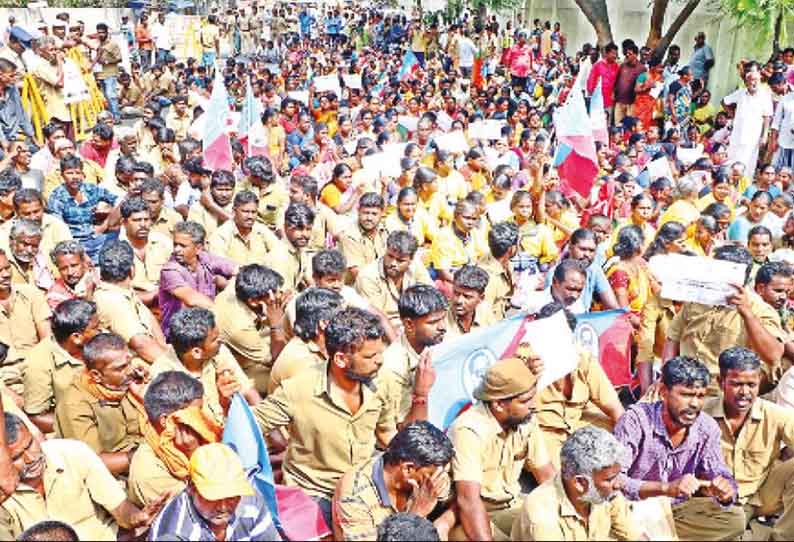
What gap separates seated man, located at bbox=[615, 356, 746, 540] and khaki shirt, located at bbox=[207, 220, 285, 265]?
10.6ft

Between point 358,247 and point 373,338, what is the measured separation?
9.53 ft

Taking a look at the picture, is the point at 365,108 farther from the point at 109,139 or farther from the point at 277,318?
the point at 277,318

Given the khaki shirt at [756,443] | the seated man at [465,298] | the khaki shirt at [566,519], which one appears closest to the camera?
the khaki shirt at [566,519]

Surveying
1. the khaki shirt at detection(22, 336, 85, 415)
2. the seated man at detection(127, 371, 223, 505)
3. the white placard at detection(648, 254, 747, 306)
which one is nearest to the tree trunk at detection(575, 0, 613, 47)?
the white placard at detection(648, 254, 747, 306)

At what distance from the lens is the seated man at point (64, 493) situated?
3299mm

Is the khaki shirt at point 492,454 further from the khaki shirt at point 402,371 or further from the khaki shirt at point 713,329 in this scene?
the khaki shirt at point 713,329

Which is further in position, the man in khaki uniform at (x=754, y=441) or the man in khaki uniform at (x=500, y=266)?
the man in khaki uniform at (x=500, y=266)

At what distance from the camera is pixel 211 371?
4367 millimetres

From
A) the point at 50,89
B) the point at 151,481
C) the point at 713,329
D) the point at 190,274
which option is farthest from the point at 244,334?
the point at 50,89

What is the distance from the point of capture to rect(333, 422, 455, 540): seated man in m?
3.36

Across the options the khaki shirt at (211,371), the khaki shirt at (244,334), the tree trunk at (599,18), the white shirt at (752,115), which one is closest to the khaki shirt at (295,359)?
the khaki shirt at (211,371)

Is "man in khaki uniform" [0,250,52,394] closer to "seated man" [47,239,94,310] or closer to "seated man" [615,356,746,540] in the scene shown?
"seated man" [47,239,94,310]

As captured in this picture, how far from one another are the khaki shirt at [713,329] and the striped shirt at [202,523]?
2926mm

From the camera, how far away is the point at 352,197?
8.27 meters
